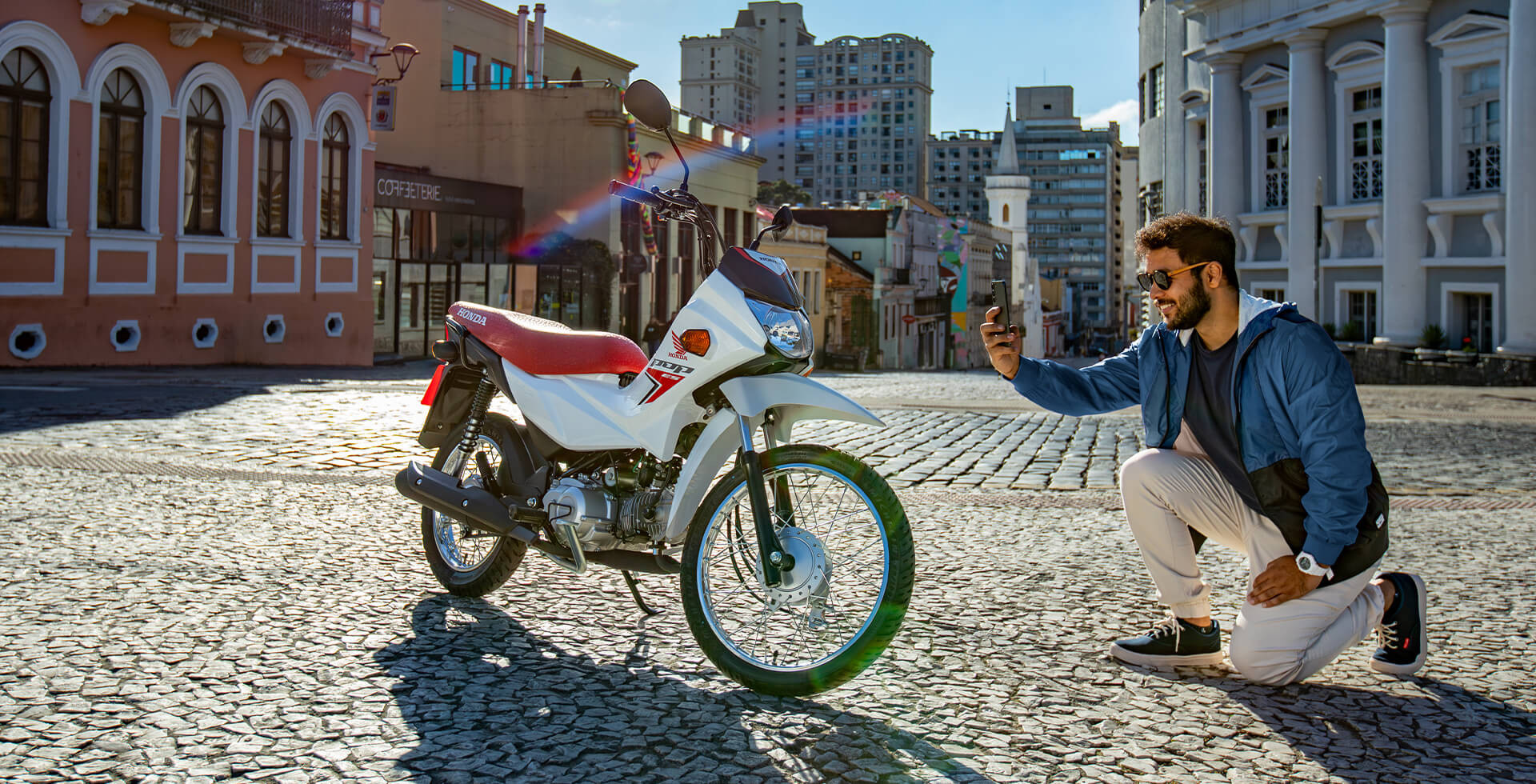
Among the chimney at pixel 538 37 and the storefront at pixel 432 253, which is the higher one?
the chimney at pixel 538 37

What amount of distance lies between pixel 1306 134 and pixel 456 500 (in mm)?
29613

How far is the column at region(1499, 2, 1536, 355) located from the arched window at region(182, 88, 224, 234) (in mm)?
21836

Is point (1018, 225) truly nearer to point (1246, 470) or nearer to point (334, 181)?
point (334, 181)

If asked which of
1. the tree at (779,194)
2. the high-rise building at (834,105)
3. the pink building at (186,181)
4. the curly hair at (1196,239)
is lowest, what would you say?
the curly hair at (1196,239)

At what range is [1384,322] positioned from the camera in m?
28.5

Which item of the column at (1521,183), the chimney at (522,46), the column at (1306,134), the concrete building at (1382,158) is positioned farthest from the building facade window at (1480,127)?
the chimney at (522,46)

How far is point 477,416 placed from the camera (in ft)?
16.8

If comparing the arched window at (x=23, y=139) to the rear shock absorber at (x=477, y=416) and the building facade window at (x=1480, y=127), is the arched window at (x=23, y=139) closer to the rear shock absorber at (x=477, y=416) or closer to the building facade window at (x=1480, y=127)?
the rear shock absorber at (x=477, y=416)

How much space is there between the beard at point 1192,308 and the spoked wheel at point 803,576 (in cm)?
101

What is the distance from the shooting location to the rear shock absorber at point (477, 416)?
16.8ft

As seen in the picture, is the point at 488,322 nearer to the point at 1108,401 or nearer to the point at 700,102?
the point at 1108,401

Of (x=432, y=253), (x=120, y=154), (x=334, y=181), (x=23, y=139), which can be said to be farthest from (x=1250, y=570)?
(x=432, y=253)

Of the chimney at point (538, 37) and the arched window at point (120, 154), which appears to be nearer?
the arched window at point (120, 154)

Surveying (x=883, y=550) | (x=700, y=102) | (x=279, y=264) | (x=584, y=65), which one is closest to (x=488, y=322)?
(x=883, y=550)
